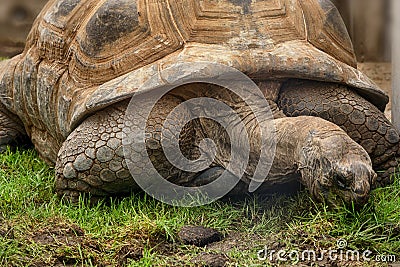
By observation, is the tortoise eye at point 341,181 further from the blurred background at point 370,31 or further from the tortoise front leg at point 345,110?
the blurred background at point 370,31

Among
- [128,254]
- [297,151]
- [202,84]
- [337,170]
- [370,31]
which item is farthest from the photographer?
[370,31]

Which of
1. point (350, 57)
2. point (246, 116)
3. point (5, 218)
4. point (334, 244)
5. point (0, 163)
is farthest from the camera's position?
point (0, 163)

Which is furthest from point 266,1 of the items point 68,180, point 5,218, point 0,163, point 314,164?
point 0,163

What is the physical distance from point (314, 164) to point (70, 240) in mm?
1170

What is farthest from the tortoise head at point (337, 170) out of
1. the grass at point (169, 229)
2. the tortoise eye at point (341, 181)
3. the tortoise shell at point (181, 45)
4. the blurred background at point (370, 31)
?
the blurred background at point (370, 31)

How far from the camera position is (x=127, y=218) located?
3.93 m

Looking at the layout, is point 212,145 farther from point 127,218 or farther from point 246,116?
point 127,218

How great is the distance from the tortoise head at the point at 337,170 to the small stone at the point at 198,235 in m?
0.52

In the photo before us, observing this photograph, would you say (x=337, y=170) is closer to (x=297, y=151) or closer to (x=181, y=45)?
(x=297, y=151)

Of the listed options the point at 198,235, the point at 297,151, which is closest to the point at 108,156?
the point at 198,235

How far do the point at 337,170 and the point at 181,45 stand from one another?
1.26 metres

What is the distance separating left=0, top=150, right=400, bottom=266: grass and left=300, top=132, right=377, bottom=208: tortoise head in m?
0.11

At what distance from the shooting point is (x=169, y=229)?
3619mm

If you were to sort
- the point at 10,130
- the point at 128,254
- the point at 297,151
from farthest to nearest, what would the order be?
the point at 10,130, the point at 297,151, the point at 128,254
